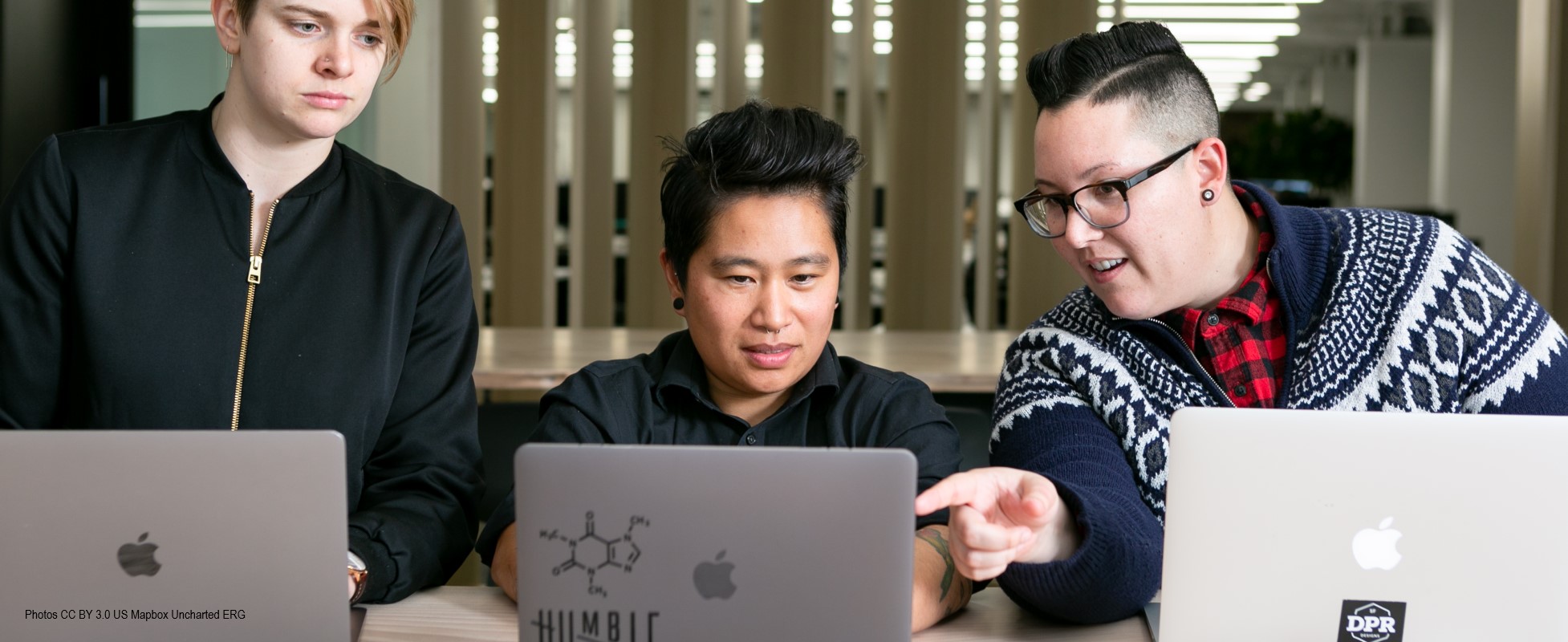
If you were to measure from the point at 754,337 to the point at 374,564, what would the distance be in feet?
1.53

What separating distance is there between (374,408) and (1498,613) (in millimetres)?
1121

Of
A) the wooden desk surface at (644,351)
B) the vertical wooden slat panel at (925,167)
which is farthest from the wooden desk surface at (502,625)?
the vertical wooden slat panel at (925,167)

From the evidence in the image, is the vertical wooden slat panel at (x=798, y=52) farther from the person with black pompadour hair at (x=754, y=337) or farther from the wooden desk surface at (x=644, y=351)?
the person with black pompadour hair at (x=754, y=337)

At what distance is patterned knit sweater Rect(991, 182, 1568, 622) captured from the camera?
1.45m

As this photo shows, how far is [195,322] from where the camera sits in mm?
1365

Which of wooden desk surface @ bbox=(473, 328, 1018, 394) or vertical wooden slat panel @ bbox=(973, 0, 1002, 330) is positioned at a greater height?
vertical wooden slat panel @ bbox=(973, 0, 1002, 330)

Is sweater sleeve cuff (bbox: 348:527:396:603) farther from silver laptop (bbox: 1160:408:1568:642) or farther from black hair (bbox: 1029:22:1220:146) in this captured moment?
black hair (bbox: 1029:22:1220:146)

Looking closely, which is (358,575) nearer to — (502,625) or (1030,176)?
(502,625)

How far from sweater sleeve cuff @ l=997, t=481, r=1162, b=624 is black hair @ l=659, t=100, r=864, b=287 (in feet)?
1.49

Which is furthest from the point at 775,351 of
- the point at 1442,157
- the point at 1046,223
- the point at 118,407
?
the point at 1442,157

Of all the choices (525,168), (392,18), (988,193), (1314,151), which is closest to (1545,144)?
(988,193)

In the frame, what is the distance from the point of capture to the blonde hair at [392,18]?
4.38ft

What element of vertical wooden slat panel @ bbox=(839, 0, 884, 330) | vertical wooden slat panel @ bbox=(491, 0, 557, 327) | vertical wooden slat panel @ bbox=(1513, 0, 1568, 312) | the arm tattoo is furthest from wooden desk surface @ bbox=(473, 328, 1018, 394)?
vertical wooden slat panel @ bbox=(1513, 0, 1568, 312)

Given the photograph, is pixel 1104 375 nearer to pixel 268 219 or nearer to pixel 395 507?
A: pixel 395 507
